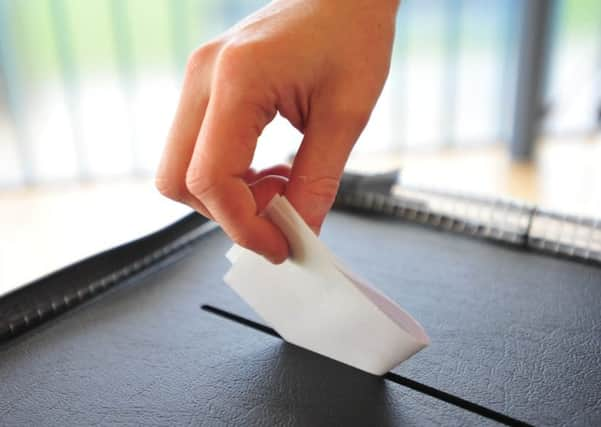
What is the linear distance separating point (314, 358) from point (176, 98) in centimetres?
215

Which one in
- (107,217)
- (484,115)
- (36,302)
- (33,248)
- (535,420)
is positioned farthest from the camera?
(484,115)

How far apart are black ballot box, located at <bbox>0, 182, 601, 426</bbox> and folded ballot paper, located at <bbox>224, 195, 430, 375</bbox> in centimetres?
2

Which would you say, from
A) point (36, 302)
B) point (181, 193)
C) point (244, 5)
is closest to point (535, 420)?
point (181, 193)

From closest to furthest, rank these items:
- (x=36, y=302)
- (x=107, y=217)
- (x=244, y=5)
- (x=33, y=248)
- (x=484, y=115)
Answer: (x=36, y=302) → (x=33, y=248) → (x=107, y=217) → (x=244, y=5) → (x=484, y=115)

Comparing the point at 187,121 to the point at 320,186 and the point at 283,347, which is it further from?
the point at 283,347

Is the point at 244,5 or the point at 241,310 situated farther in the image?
the point at 244,5

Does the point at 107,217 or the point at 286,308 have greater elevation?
the point at 286,308

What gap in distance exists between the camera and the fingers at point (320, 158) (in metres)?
0.50

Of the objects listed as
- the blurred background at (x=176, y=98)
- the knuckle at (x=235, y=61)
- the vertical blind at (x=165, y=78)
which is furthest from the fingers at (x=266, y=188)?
the vertical blind at (x=165, y=78)

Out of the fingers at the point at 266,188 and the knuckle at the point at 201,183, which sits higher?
the knuckle at the point at 201,183

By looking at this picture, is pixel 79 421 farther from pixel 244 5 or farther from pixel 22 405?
pixel 244 5

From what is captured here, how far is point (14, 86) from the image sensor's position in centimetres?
237

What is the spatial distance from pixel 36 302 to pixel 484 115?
2653mm

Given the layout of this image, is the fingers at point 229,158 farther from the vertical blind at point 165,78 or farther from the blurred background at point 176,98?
the vertical blind at point 165,78
